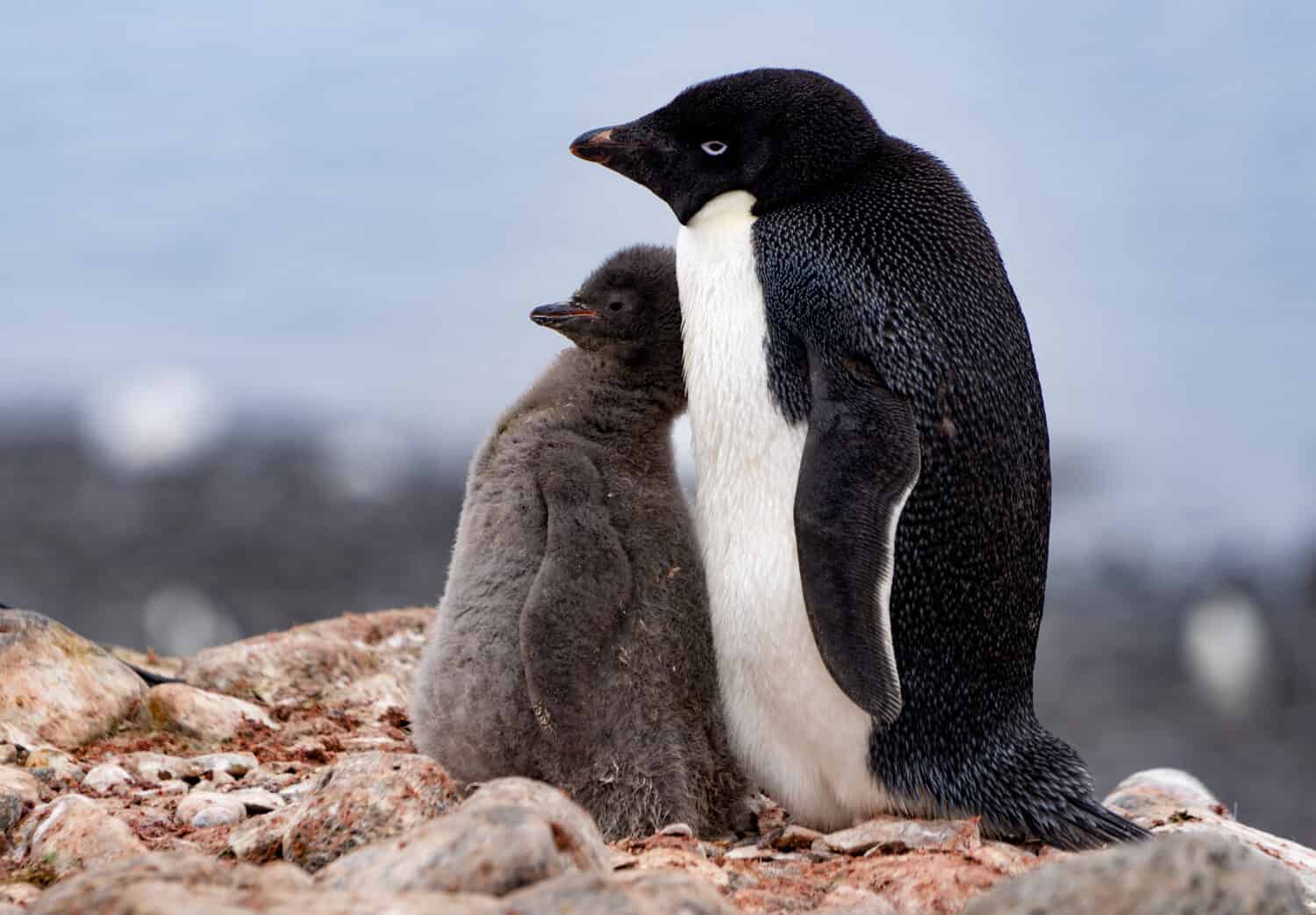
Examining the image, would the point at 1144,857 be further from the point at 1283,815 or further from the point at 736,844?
the point at 1283,815

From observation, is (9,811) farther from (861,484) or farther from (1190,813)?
(1190,813)

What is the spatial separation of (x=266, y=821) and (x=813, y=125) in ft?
6.55

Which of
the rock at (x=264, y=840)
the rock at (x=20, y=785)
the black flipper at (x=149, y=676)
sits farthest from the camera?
the black flipper at (x=149, y=676)

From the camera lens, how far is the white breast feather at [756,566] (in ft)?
10.5

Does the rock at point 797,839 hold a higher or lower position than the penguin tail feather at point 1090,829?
lower

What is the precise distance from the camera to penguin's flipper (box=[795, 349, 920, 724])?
3.00 m

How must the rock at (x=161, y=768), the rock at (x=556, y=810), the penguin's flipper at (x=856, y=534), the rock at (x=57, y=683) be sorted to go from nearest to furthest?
the rock at (x=556, y=810)
the penguin's flipper at (x=856, y=534)
the rock at (x=161, y=768)
the rock at (x=57, y=683)

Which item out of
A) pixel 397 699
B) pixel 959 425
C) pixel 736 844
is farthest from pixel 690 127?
pixel 397 699

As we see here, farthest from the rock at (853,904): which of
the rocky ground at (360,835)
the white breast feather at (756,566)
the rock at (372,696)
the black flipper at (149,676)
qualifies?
the black flipper at (149,676)

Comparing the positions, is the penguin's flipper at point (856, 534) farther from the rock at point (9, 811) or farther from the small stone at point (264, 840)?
the rock at point (9, 811)

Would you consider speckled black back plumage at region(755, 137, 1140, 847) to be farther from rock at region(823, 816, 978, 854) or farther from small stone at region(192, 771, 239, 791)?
small stone at region(192, 771, 239, 791)

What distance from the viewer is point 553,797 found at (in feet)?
7.51

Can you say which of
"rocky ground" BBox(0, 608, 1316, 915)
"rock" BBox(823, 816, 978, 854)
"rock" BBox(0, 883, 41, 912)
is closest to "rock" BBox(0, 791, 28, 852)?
"rocky ground" BBox(0, 608, 1316, 915)

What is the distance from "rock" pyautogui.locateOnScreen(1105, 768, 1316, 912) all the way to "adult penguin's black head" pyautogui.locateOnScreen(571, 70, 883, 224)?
1719 mm
